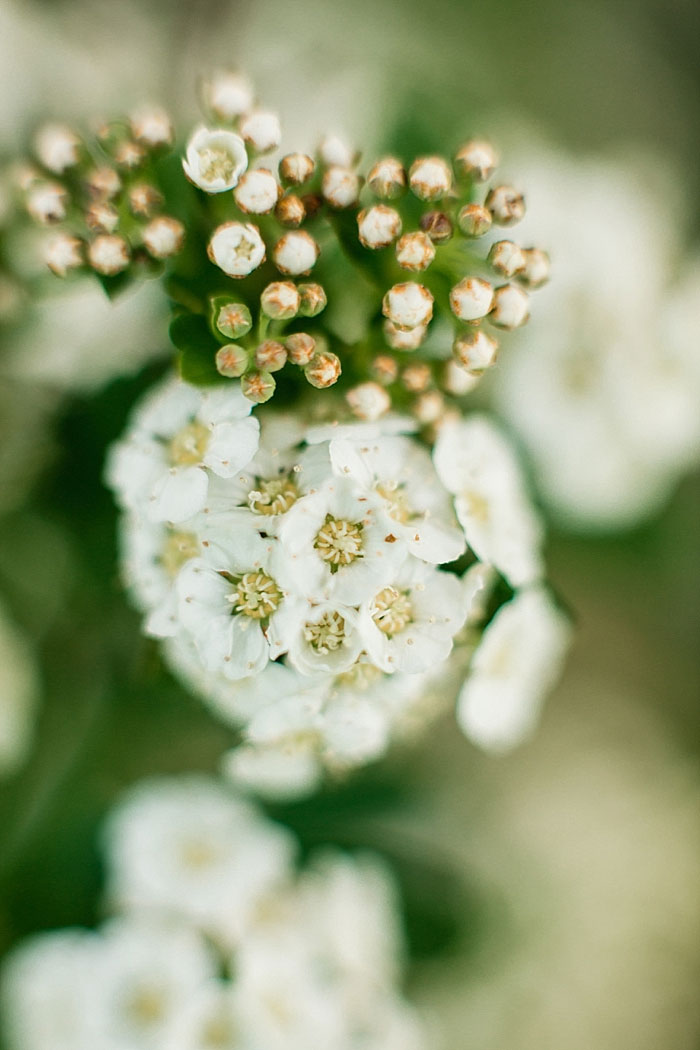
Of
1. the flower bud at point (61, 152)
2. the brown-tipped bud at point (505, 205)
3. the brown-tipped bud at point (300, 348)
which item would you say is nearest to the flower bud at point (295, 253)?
the brown-tipped bud at point (300, 348)

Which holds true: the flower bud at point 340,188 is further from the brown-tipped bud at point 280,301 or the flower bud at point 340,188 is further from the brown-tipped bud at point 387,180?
the brown-tipped bud at point 280,301

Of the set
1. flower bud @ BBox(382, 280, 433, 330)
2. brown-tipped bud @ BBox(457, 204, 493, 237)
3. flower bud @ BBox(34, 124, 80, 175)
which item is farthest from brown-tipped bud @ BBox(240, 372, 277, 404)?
flower bud @ BBox(34, 124, 80, 175)

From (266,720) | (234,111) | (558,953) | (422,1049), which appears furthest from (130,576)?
(558,953)

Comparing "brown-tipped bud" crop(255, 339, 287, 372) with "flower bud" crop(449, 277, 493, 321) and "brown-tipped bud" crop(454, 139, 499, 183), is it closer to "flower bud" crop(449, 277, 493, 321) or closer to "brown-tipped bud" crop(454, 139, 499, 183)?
"flower bud" crop(449, 277, 493, 321)

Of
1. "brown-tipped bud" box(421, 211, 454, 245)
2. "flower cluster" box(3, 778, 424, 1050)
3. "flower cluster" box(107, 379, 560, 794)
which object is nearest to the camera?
"flower cluster" box(107, 379, 560, 794)

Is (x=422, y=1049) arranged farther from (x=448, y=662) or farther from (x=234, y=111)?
(x=234, y=111)
